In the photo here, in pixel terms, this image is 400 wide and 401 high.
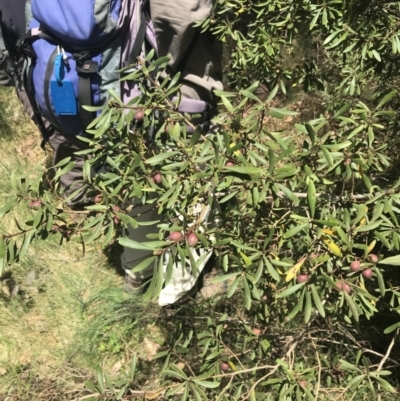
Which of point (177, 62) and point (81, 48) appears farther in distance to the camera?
point (177, 62)

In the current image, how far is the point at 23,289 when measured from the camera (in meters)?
2.66

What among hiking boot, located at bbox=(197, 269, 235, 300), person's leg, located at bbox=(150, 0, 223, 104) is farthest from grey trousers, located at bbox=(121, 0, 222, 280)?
hiking boot, located at bbox=(197, 269, 235, 300)

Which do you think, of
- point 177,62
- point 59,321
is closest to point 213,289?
point 59,321

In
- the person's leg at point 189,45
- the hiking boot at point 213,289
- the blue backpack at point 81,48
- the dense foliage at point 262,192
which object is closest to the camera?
the dense foliage at point 262,192

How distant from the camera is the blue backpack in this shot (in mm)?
1527

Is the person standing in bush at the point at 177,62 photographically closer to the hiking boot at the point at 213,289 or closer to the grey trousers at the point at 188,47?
the grey trousers at the point at 188,47

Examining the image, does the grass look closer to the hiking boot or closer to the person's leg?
the hiking boot

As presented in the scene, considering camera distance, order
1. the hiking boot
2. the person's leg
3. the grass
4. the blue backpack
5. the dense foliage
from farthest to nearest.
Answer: the hiking boot
the grass
the person's leg
the blue backpack
the dense foliage

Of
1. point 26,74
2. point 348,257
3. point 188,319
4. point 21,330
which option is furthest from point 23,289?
point 348,257

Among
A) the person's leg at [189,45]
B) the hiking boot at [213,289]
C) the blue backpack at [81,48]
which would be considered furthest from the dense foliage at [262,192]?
the hiking boot at [213,289]

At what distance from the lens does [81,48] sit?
1.61 metres

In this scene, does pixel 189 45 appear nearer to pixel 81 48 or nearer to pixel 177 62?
pixel 177 62

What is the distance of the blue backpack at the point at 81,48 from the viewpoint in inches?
60.1

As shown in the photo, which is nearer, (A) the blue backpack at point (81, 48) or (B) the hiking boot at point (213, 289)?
(A) the blue backpack at point (81, 48)
